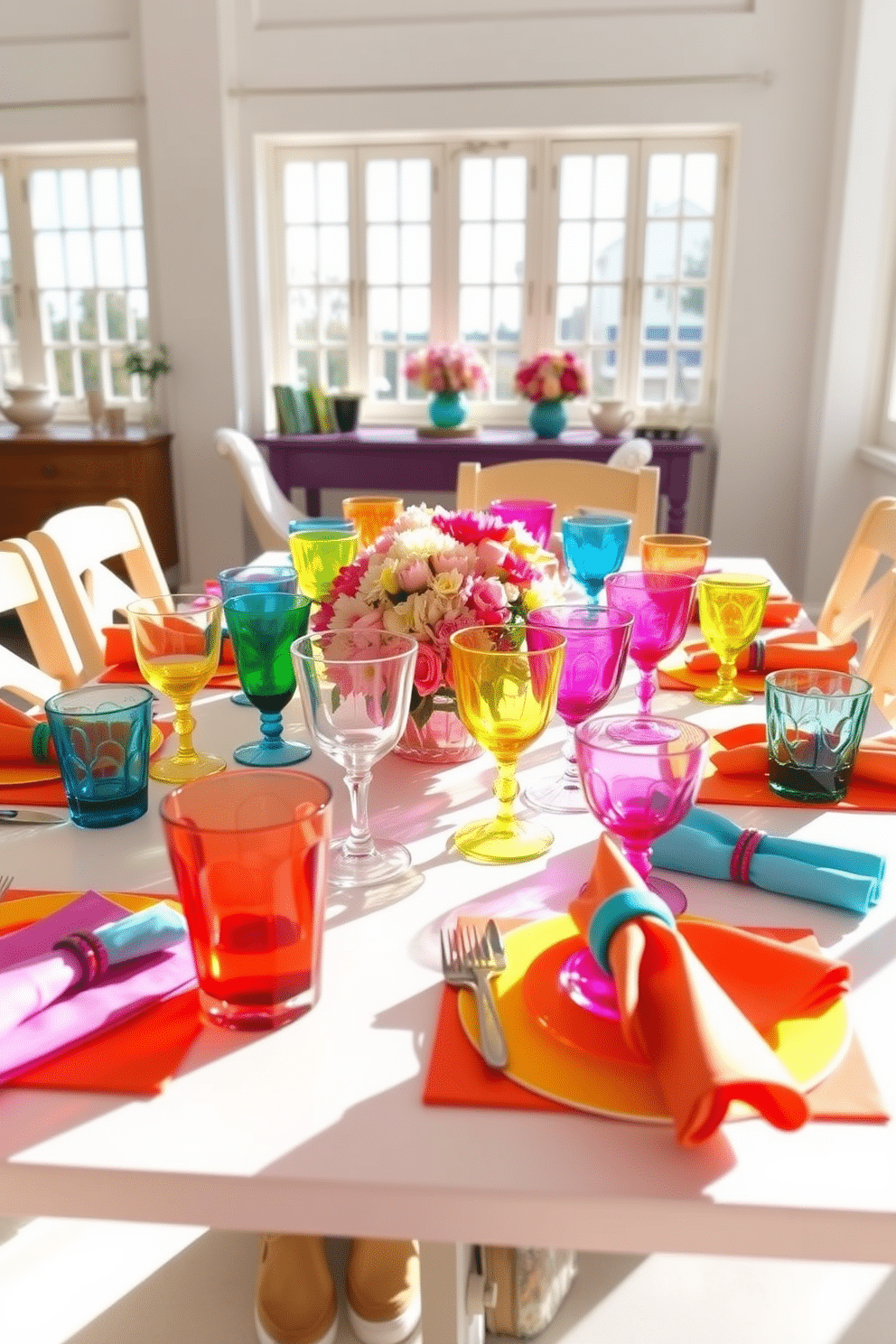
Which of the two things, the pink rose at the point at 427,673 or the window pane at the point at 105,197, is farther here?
the window pane at the point at 105,197

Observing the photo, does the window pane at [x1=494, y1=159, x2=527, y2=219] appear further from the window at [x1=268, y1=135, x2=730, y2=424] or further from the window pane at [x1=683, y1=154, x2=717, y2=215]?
the window pane at [x1=683, y1=154, x2=717, y2=215]

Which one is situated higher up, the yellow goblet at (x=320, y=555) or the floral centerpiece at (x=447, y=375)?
the floral centerpiece at (x=447, y=375)

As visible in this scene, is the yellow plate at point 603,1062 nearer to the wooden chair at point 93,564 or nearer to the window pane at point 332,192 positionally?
the wooden chair at point 93,564

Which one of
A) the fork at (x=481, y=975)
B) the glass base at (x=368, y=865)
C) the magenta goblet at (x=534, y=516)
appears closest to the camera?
the fork at (x=481, y=975)

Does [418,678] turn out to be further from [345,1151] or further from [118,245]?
[118,245]

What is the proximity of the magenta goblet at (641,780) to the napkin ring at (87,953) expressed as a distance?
333 millimetres

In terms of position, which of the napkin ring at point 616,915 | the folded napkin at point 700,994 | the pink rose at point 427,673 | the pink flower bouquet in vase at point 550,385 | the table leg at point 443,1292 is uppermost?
the pink flower bouquet in vase at point 550,385

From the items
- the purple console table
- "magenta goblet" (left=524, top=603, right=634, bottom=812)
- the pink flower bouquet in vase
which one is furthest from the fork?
the pink flower bouquet in vase

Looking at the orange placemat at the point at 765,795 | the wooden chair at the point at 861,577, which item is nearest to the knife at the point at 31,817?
the orange placemat at the point at 765,795

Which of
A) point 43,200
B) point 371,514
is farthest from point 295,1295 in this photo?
point 43,200

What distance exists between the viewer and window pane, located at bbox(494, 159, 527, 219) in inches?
167

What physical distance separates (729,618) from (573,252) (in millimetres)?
3460

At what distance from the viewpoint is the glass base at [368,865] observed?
0.85 meters

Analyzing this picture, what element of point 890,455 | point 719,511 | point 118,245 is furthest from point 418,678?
point 118,245
